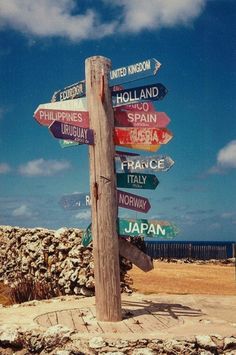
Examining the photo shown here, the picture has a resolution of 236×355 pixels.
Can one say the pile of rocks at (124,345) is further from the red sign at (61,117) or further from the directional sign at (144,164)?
the red sign at (61,117)

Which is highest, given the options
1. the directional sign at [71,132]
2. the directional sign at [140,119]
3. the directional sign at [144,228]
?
the directional sign at [140,119]

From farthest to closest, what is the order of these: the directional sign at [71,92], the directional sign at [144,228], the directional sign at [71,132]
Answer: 1. the directional sign at [71,92]
2. the directional sign at [144,228]
3. the directional sign at [71,132]

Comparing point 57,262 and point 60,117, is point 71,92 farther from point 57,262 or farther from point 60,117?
point 57,262

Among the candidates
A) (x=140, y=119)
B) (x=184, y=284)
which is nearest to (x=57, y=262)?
(x=140, y=119)

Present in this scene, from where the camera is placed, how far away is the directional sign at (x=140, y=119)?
6156 mm

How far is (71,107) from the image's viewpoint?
6.33m

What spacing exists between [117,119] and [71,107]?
704mm

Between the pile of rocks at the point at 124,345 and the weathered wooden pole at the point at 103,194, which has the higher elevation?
the weathered wooden pole at the point at 103,194

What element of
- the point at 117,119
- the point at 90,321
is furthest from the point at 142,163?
the point at 90,321

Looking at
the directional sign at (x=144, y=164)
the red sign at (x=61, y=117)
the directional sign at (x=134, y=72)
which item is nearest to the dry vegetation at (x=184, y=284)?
the directional sign at (x=144, y=164)

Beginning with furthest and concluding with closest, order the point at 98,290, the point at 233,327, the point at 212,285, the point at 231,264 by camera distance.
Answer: the point at 231,264 < the point at 212,285 < the point at 98,290 < the point at 233,327

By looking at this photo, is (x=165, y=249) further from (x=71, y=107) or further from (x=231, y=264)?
(x=71, y=107)

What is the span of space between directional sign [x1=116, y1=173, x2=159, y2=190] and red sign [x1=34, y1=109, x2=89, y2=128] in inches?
34.4

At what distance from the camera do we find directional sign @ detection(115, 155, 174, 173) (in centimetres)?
599
